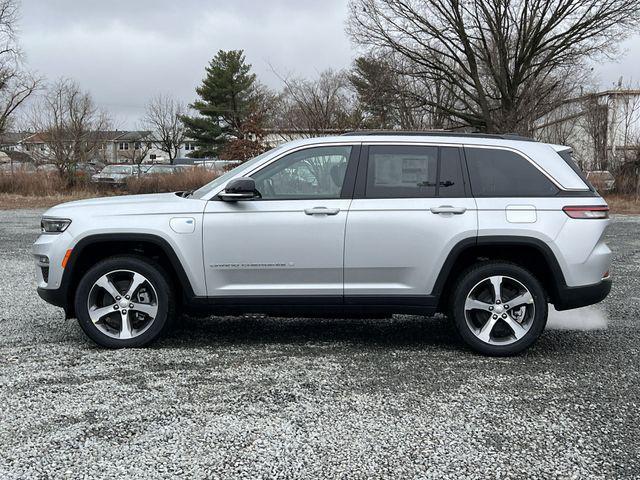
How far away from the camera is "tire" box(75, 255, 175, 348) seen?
15.5 ft

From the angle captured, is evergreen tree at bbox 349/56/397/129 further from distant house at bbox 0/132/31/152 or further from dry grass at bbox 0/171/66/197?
distant house at bbox 0/132/31/152

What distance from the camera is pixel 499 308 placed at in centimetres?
464

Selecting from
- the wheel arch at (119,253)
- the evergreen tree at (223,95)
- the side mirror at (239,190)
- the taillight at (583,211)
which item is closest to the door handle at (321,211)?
the side mirror at (239,190)

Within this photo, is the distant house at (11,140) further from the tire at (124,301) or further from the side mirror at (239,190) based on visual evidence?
the side mirror at (239,190)

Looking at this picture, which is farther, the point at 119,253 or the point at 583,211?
the point at 119,253

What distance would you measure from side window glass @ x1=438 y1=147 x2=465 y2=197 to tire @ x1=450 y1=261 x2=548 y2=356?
61 cm

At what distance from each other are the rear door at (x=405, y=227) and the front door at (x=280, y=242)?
0.38ft

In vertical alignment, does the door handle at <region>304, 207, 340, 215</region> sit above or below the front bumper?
above

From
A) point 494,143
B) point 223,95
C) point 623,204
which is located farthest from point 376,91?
point 223,95

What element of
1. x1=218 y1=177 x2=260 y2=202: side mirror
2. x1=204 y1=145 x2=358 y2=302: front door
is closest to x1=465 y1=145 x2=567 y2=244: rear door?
x1=204 y1=145 x2=358 y2=302: front door

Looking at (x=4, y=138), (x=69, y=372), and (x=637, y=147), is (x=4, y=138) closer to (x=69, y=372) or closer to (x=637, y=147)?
(x=637, y=147)

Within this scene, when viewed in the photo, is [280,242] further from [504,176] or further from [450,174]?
[504,176]

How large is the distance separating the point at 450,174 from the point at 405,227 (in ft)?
1.91

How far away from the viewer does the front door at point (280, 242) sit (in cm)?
464
